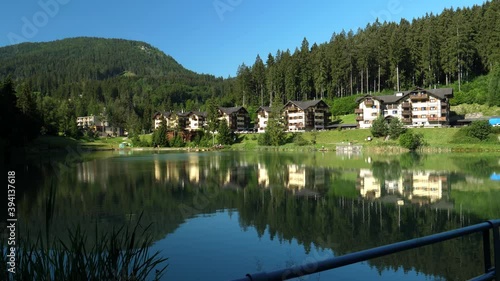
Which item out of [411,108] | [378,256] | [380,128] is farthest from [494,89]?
[378,256]

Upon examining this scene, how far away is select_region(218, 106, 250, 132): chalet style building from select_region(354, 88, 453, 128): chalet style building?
31.8m

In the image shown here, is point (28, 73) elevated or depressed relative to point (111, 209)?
elevated

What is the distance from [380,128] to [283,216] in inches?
2366

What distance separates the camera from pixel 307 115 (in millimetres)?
91250

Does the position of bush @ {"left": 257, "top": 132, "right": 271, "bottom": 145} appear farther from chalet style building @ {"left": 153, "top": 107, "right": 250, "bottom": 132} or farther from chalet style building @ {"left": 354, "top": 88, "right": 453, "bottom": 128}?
chalet style building @ {"left": 354, "top": 88, "right": 453, "bottom": 128}

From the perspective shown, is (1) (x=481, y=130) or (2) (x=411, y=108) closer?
(1) (x=481, y=130)

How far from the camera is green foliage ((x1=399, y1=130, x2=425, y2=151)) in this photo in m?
61.9

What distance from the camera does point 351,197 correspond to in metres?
21.2

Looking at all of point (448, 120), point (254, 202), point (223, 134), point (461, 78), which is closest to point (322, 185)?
point (254, 202)

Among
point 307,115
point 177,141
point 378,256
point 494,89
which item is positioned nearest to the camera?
point 378,256

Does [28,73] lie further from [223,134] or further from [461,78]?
[461,78]

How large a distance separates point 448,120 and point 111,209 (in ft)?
234

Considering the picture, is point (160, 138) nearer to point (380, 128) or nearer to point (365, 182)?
point (380, 128)

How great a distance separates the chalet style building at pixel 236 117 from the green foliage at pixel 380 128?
127ft
